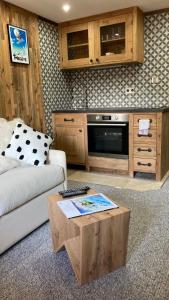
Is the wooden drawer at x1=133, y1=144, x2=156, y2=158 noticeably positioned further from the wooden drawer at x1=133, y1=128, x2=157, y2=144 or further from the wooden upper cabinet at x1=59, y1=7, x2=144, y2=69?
the wooden upper cabinet at x1=59, y1=7, x2=144, y2=69

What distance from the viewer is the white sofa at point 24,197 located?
177cm

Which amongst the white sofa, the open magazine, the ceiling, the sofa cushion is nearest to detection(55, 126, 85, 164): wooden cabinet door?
the white sofa

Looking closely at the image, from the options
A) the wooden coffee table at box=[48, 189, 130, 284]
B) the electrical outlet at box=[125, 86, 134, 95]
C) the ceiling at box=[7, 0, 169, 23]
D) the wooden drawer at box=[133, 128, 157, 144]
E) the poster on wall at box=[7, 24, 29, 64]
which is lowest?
the wooden coffee table at box=[48, 189, 130, 284]

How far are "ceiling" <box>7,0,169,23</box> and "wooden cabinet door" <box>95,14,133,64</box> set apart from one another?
156mm

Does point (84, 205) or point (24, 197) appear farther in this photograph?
point (24, 197)

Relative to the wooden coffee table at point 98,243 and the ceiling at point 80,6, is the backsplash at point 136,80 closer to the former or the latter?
the ceiling at point 80,6

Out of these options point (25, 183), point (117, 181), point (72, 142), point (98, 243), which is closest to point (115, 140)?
point (117, 181)

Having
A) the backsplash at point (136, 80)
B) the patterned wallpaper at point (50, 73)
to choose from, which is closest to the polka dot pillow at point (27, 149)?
the patterned wallpaper at point (50, 73)

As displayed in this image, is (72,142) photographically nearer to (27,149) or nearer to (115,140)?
(115,140)

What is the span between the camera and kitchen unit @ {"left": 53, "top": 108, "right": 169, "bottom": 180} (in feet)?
10.1

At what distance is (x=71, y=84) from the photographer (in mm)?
4164

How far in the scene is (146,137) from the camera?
309cm

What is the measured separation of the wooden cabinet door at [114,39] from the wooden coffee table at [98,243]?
7.92 ft

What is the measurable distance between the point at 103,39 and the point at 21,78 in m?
1.27
